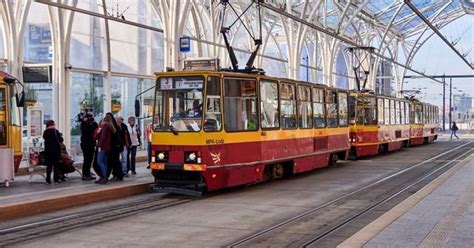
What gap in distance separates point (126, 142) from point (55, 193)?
3.76m

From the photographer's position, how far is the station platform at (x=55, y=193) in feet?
40.3

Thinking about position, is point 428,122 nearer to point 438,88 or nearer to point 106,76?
point 106,76

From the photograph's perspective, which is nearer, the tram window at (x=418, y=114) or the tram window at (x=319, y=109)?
the tram window at (x=319, y=109)

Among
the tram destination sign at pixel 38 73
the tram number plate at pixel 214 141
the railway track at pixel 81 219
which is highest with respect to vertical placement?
the tram destination sign at pixel 38 73

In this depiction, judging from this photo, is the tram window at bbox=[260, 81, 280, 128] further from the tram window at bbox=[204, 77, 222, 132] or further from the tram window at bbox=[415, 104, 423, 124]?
the tram window at bbox=[415, 104, 423, 124]

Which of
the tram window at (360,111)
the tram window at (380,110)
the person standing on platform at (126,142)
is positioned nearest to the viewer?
the person standing on platform at (126,142)

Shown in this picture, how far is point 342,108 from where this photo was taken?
24.4 m

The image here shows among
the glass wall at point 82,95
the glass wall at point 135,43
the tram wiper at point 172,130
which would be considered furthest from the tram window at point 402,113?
the tram wiper at point 172,130

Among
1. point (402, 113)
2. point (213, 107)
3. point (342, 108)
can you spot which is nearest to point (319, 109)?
point (342, 108)

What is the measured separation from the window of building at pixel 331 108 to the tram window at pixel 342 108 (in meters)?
0.58

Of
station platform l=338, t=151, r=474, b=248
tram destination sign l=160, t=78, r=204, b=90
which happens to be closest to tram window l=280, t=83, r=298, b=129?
tram destination sign l=160, t=78, r=204, b=90

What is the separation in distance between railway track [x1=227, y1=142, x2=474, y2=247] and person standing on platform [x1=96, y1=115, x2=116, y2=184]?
18.7 ft

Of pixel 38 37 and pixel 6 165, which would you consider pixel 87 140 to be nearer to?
pixel 6 165

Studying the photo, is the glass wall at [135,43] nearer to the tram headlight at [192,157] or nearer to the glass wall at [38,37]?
the glass wall at [38,37]
